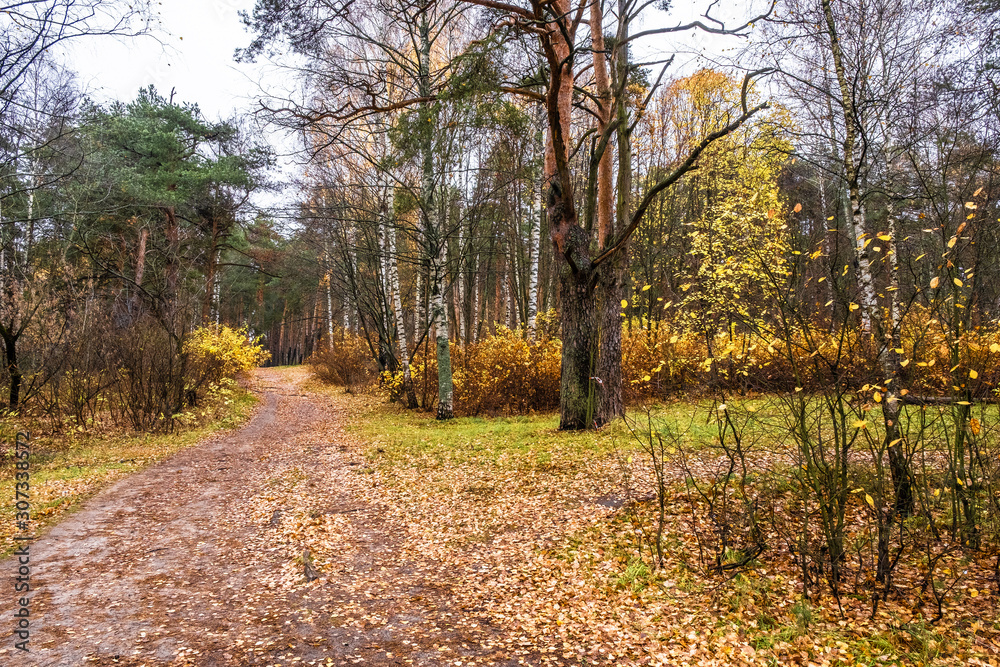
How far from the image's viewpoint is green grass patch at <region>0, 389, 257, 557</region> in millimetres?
6527

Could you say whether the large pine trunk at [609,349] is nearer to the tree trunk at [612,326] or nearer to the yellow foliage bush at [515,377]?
the tree trunk at [612,326]

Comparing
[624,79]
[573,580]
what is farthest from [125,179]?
[573,580]

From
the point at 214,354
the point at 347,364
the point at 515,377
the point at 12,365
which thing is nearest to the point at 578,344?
the point at 515,377

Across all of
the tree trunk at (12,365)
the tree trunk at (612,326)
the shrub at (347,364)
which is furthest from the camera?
the shrub at (347,364)

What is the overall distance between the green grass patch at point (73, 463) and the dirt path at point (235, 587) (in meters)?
0.33

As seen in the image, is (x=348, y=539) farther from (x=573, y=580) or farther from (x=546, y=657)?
(x=546, y=657)

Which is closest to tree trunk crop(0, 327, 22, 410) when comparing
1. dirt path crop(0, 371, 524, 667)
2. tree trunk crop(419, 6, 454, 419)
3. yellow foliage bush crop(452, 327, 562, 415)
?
dirt path crop(0, 371, 524, 667)

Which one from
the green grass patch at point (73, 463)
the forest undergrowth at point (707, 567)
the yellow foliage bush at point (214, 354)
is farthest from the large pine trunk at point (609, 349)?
the yellow foliage bush at point (214, 354)

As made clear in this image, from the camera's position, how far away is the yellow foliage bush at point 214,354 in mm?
13531

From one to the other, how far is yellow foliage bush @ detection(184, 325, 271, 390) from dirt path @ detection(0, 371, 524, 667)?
6156 millimetres

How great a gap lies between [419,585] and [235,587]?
162 cm

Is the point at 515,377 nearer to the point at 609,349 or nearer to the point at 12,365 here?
the point at 609,349

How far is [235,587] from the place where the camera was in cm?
472

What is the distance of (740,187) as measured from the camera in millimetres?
15406
